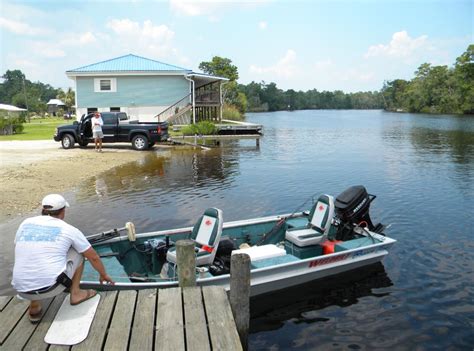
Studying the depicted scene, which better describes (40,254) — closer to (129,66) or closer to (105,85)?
(105,85)

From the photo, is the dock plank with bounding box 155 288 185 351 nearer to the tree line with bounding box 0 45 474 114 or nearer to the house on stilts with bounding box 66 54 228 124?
the house on stilts with bounding box 66 54 228 124

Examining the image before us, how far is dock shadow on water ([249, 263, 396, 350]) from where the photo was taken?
22.1 ft

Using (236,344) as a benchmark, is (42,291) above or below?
above

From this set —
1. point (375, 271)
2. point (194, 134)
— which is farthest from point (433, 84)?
point (375, 271)

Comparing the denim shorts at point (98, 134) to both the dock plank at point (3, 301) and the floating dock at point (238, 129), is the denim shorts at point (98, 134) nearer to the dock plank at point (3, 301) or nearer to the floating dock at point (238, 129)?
the floating dock at point (238, 129)

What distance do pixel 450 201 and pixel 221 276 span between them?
10329 millimetres

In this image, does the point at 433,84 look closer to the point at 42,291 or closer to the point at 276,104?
the point at 276,104

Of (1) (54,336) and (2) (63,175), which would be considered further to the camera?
(2) (63,175)

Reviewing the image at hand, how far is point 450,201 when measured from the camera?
14.5m

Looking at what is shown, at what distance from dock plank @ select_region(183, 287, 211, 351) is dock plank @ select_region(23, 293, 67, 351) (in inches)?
59.7

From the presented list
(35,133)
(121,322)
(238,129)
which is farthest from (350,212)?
(35,133)

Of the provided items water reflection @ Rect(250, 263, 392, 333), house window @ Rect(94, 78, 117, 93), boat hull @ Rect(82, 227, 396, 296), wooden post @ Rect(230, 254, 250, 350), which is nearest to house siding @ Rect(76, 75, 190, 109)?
house window @ Rect(94, 78, 117, 93)

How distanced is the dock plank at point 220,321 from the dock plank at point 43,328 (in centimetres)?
179

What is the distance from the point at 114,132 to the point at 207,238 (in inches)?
758
